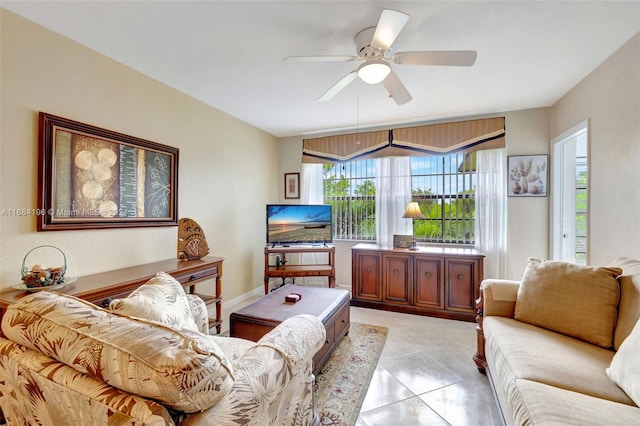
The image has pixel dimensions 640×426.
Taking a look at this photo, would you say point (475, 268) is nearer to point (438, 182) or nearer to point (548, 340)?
point (438, 182)

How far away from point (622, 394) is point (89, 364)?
6.61 ft

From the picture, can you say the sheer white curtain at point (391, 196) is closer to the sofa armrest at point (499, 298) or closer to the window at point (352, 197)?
the window at point (352, 197)

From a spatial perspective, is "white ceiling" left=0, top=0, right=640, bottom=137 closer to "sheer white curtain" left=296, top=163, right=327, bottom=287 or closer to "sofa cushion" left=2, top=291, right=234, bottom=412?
"sheer white curtain" left=296, top=163, right=327, bottom=287

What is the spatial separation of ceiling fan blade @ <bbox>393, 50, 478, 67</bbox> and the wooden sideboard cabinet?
83.2 inches

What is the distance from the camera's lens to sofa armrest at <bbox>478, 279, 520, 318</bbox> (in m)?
1.92

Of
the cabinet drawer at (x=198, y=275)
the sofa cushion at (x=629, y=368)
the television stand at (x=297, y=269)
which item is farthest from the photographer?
the television stand at (x=297, y=269)

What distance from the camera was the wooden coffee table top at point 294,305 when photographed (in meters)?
2.01

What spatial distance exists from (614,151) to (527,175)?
1.15m

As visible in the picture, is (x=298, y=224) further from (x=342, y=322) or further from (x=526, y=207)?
(x=526, y=207)

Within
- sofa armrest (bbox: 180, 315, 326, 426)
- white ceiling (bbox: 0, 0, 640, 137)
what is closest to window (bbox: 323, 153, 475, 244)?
white ceiling (bbox: 0, 0, 640, 137)

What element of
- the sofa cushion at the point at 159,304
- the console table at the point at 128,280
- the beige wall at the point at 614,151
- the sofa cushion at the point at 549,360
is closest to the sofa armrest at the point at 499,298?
the sofa cushion at the point at 549,360

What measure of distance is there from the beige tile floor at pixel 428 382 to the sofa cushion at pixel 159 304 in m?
1.24

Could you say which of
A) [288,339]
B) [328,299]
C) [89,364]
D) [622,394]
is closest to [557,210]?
[622,394]

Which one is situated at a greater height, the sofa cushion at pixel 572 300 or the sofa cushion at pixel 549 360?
the sofa cushion at pixel 572 300
